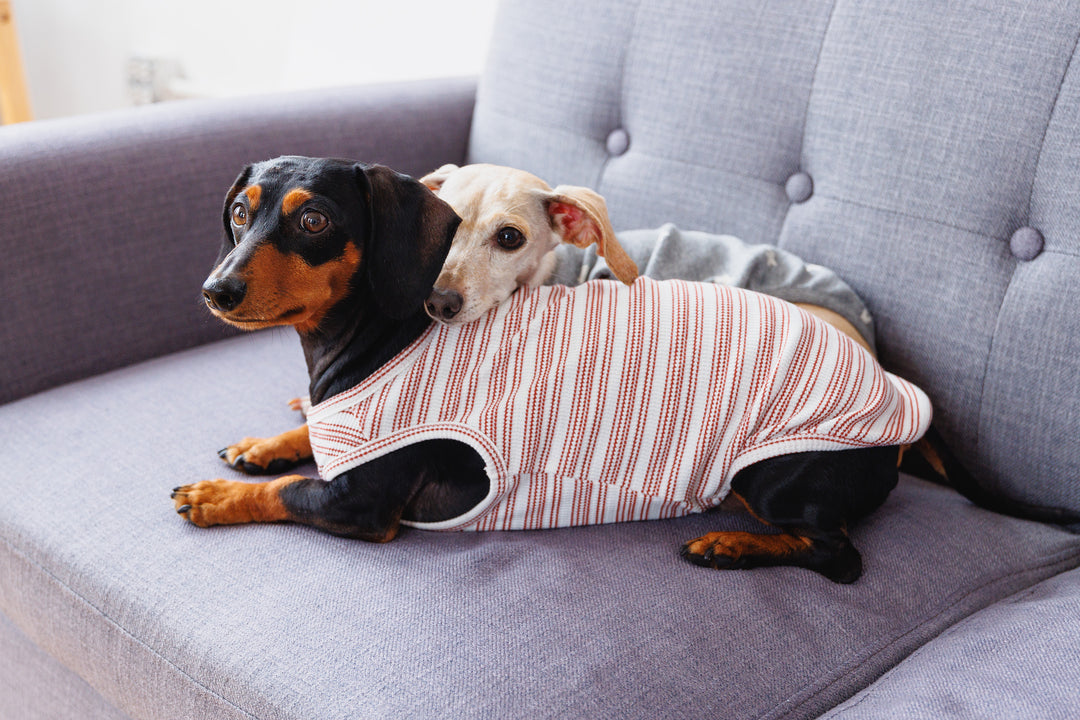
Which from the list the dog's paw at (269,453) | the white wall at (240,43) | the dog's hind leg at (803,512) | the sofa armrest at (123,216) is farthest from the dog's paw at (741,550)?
the white wall at (240,43)

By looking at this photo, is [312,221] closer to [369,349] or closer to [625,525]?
[369,349]

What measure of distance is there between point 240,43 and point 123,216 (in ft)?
6.76

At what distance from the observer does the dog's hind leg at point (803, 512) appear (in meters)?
1.36

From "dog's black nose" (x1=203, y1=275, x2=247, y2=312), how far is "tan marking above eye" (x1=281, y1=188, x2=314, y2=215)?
0.39ft

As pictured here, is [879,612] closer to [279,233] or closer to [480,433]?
[480,433]

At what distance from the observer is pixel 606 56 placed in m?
1.98

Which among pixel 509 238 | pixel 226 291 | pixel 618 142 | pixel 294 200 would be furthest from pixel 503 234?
pixel 618 142

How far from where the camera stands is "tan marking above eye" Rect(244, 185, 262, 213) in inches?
50.9

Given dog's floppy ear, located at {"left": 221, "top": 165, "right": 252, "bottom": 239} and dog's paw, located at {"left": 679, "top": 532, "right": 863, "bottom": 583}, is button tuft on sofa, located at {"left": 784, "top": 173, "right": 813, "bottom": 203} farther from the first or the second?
dog's floppy ear, located at {"left": 221, "top": 165, "right": 252, "bottom": 239}

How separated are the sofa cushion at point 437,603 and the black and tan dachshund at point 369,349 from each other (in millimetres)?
40

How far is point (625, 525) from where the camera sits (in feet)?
4.79

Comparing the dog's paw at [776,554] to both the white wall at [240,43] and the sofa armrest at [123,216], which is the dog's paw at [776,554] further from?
the white wall at [240,43]

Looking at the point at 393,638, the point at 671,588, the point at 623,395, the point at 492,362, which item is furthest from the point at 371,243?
the point at 671,588

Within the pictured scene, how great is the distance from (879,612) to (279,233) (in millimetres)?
990
